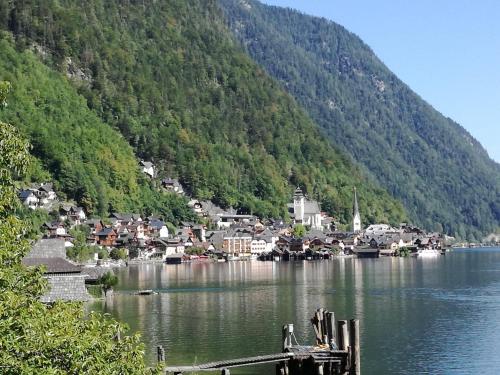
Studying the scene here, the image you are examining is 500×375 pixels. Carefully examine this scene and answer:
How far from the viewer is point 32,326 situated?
14.0 metres

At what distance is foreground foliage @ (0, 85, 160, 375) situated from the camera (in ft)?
44.6

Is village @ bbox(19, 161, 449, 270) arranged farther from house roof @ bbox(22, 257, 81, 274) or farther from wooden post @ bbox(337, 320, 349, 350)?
wooden post @ bbox(337, 320, 349, 350)

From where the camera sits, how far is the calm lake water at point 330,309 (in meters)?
42.1

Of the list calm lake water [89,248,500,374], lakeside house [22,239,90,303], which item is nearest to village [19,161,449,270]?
calm lake water [89,248,500,374]

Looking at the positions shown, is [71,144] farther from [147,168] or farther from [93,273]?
[93,273]

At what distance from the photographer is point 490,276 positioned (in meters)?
105

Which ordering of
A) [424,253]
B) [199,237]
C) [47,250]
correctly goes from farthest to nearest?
[424,253]
[199,237]
[47,250]

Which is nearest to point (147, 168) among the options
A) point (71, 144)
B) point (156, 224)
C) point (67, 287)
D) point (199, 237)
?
point (199, 237)

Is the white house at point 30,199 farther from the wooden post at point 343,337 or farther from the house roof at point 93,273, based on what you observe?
the wooden post at point 343,337

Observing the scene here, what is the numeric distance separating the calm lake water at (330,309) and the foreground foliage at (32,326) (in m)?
22.7

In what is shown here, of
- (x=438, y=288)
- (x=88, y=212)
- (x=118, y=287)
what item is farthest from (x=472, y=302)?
(x=88, y=212)

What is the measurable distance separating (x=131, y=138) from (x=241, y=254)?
138 feet

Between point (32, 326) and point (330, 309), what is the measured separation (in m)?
49.1

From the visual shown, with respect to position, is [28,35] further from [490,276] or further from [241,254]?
[490,276]
